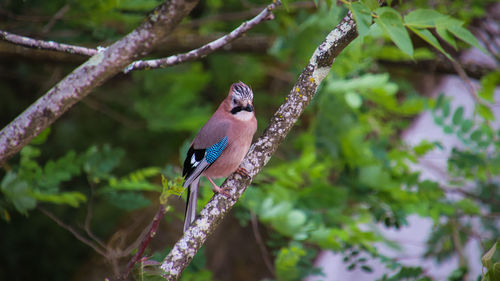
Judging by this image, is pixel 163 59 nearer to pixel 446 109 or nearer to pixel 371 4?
pixel 371 4

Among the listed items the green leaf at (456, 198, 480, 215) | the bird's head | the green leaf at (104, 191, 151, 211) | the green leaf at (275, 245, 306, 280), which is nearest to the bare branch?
the bird's head

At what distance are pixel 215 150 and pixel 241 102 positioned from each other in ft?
1.00

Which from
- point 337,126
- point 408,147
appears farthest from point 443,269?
point 337,126

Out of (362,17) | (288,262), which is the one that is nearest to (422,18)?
(362,17)

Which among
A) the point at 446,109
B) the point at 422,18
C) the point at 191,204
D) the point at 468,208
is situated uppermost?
the point at 422,18

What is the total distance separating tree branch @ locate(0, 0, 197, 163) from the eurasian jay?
1003 millimetres

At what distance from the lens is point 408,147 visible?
3803 millimetres

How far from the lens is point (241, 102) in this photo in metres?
2.72

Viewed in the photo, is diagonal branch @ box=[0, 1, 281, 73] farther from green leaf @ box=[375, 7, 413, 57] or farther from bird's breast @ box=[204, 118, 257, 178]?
bird's breast @ box=[204, 118, 257, 178]

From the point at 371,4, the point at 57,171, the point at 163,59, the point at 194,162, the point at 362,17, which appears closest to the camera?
the point at 362,17

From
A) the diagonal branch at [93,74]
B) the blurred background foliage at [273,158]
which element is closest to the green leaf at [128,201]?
the blurred background foliage at [273,158]

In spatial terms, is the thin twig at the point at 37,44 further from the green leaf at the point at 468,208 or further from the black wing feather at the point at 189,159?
the green leaf at the point at 468,208

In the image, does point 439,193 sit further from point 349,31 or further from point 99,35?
point 99,35

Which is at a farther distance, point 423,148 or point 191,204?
point 423,148
